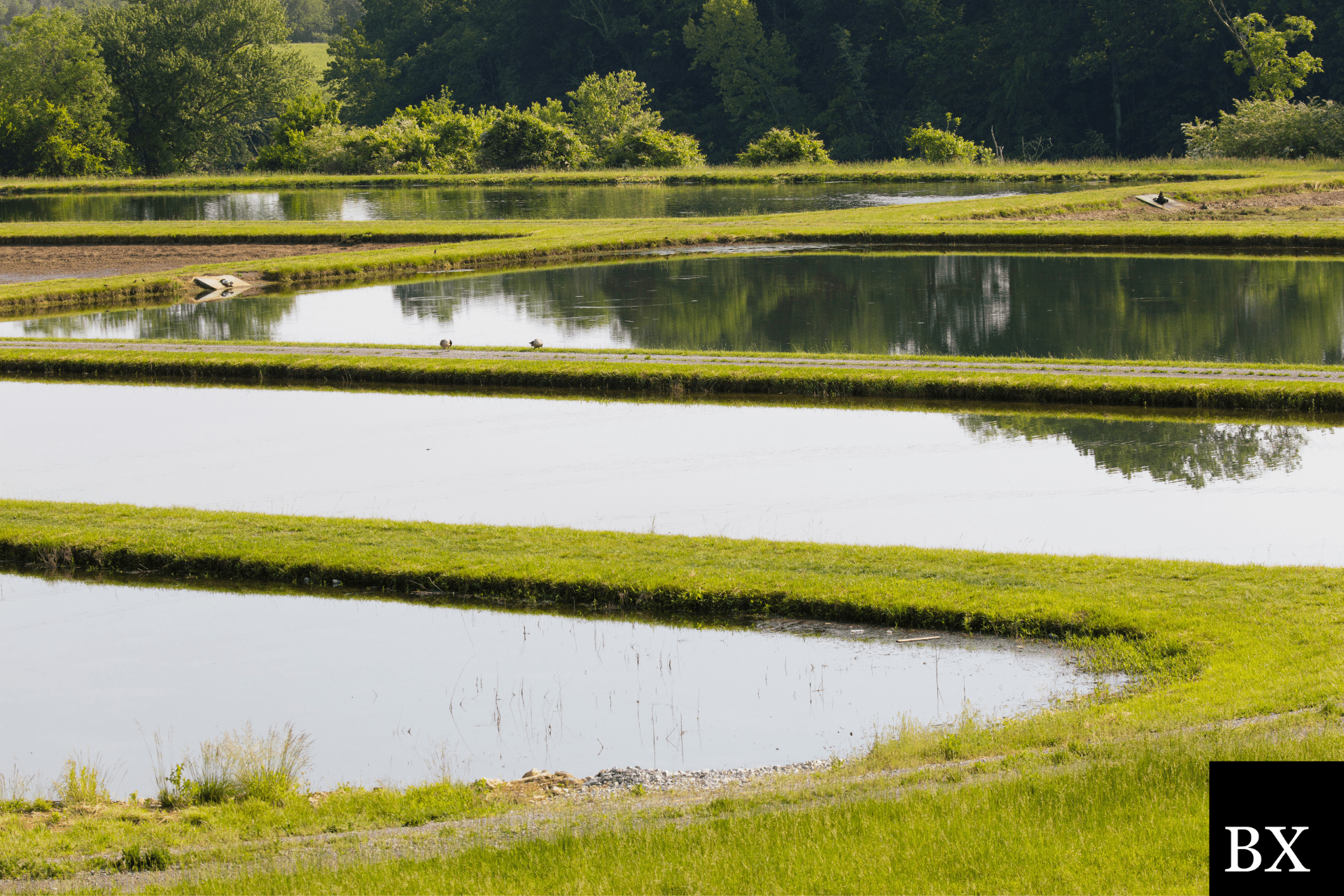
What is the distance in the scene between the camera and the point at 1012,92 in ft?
306

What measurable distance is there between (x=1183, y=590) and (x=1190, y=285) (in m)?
23.3

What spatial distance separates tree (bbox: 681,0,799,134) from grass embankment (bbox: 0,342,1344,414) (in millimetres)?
81657

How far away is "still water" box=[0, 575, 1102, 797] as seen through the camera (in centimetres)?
971

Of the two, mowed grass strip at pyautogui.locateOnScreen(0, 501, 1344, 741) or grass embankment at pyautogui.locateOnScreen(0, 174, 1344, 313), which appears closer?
mowed grass strip at pyautogui.locateOnScreen(0, 501, 1344, 741)

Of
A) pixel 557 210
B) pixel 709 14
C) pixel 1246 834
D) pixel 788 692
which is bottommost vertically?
pixel 788 692

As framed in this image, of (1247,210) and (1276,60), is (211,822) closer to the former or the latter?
(1247,210)

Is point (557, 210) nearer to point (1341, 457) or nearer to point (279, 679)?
point (1341, 457)

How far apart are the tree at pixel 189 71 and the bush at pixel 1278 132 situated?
7223 cm

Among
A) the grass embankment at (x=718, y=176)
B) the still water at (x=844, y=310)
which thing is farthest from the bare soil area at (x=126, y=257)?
the grass embankment at (x=718, y=176)

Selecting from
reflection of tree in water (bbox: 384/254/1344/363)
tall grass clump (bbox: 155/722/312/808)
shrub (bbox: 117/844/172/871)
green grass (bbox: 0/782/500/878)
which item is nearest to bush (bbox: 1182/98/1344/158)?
reflection of tree in water (bbox: 384/254/1344/363)

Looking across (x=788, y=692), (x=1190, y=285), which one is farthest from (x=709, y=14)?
(x=788, y=692)

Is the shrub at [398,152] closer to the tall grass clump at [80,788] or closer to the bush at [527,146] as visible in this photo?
the bush at [527,146]

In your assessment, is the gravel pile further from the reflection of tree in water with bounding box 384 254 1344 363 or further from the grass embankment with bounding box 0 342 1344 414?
the reflection of tree in water with bounding box 384 254 1344 363

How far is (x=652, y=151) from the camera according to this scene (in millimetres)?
86375
